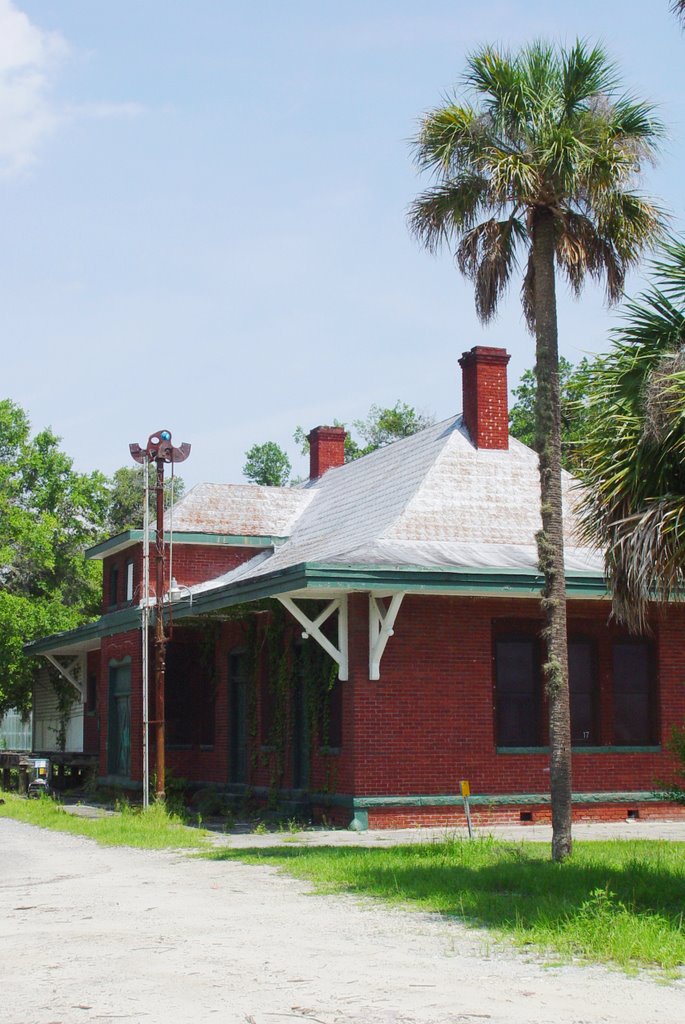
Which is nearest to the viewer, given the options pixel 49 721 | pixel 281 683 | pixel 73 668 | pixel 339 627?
pixel 339 627

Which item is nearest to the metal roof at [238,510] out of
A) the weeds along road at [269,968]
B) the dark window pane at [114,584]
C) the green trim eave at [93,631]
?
the dark window pane at [114,584]

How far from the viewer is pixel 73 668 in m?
34.7

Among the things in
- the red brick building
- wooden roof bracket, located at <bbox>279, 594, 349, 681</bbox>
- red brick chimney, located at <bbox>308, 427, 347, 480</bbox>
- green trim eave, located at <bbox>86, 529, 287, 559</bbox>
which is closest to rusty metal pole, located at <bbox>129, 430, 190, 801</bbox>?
the red brick building

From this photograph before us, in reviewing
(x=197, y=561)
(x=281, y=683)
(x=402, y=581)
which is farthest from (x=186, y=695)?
(x=402, y=581)

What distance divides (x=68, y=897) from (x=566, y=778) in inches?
198

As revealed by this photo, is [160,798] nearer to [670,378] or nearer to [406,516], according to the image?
[406,516]

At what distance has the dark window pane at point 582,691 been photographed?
2069 cm

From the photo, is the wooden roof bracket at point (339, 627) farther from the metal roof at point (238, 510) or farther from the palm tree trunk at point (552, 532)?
the metal roof at point (238, 510)

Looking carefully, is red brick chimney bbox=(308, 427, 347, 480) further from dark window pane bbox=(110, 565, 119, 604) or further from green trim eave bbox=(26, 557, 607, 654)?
green trim eave bbox=(26, 557, 607, 654)

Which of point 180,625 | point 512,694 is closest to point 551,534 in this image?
point 512,694

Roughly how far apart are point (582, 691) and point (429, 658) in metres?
2.95

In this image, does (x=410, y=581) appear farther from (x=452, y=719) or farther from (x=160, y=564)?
(x=160, y=564)

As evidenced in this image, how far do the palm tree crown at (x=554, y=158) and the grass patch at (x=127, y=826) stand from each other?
8.73 metres

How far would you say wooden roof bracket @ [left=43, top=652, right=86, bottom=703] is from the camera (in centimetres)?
3322
